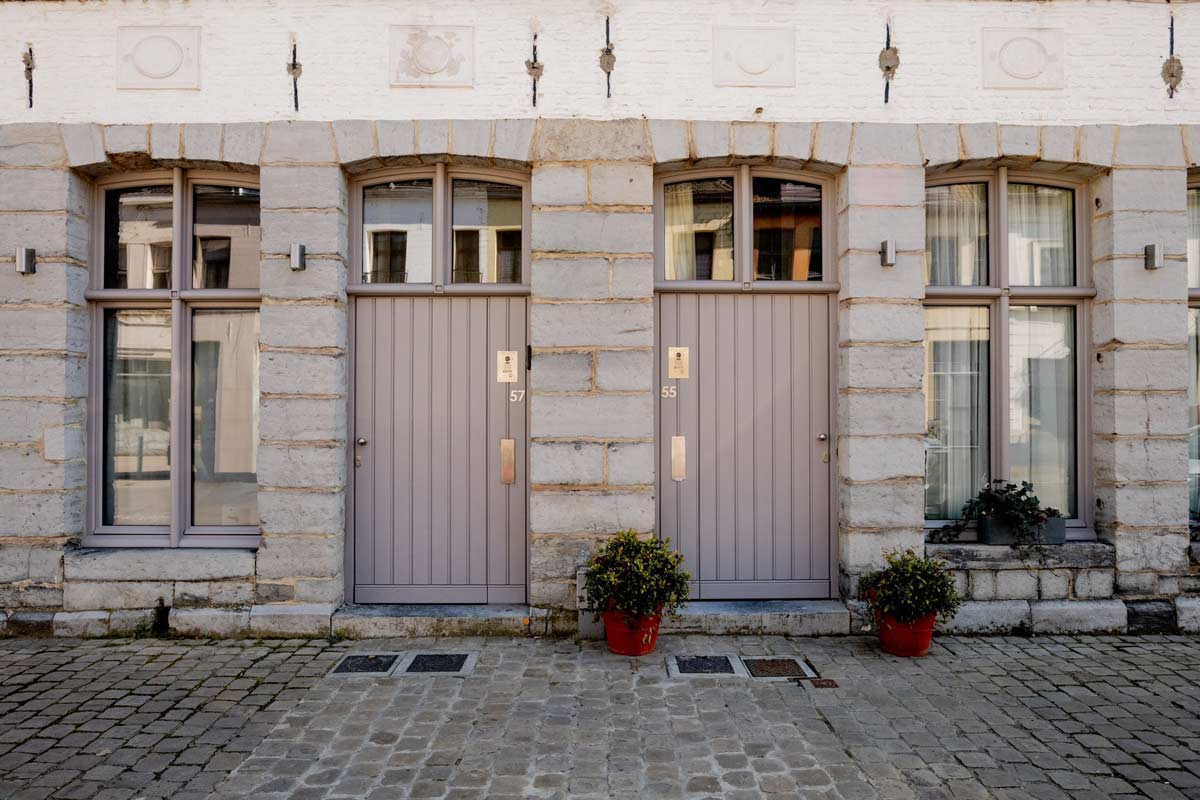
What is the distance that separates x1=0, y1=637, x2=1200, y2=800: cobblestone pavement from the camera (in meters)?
3.44

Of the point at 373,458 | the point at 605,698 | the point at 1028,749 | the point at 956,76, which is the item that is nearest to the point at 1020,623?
the point at 1028,749

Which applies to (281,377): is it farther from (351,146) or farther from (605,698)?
(605,698)

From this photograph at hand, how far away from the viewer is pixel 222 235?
227 inches

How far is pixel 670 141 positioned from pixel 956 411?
113 inches

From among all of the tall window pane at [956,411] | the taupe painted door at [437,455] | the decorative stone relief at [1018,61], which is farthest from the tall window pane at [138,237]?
the decorative stone relief at [1018,61]

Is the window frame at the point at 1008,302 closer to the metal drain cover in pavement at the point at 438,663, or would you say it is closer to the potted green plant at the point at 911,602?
the potted green plant at the point at 911,602

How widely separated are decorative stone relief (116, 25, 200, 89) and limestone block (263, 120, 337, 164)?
0.68 m

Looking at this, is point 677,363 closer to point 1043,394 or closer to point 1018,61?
point 1043,394

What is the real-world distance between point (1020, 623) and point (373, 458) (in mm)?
4604

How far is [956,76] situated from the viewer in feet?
18.4

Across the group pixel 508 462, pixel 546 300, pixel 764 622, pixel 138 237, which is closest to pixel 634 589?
pixel 764 622

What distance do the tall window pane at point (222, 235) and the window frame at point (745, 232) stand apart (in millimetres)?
2894

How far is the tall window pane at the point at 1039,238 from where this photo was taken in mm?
5949

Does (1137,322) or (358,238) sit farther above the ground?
(358,238)
